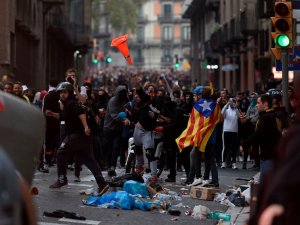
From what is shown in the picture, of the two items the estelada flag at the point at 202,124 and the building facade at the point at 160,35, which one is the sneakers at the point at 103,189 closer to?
the estelada flag at the point at 202,124

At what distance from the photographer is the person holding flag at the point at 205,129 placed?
15.8m

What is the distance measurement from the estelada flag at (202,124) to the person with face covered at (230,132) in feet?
17.5

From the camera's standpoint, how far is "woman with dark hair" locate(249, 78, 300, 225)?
429 cm

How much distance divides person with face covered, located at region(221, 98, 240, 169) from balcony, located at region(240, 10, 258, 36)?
19.4 meters

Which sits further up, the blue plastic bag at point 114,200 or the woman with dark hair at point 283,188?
the woman with dark hair at point 283,188

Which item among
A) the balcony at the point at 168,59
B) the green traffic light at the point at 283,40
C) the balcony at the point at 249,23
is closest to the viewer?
the green traffic light at the point at 283,40

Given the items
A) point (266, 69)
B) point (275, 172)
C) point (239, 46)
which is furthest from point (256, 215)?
point (239, 46)

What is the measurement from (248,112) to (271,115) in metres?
10.6

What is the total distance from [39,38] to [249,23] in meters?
8.89

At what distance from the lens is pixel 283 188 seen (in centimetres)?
431

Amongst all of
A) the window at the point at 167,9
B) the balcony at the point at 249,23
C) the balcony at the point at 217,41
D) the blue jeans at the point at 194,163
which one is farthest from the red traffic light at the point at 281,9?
the window at the point at 167,9

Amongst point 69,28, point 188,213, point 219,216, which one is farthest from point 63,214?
point 69,28

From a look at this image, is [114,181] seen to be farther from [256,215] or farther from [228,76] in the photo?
[228,76]

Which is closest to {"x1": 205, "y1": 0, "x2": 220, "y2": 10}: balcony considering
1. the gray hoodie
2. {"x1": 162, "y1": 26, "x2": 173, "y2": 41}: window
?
the gray hoodie
